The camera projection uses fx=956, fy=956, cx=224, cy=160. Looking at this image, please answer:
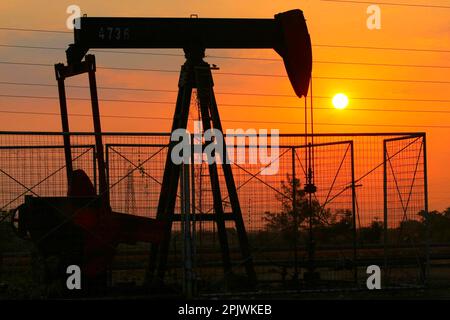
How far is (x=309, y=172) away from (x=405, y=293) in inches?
101

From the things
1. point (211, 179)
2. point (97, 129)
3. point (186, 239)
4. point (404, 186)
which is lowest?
point (186, 239)

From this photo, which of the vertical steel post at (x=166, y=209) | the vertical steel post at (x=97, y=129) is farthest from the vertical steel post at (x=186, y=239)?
the vertical steel post at (x=97, y=129)

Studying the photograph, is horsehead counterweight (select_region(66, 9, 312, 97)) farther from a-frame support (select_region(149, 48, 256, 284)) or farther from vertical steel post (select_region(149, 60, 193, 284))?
vertical steel post (select_region(149, 60, 193, 284))

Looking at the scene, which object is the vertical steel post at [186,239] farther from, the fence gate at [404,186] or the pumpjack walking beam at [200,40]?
the fence gate at [404,186]

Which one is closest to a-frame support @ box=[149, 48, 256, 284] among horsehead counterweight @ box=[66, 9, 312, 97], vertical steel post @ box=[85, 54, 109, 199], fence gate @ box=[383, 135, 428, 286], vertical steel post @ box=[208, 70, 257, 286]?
vertical steel post @ box=[208, 70, 257, 286]

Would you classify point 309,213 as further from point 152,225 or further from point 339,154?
point 152,225

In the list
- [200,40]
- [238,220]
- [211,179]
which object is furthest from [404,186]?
[200,40]

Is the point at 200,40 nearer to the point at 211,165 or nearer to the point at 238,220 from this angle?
the point at 211,165

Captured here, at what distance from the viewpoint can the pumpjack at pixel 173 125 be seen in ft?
47.0

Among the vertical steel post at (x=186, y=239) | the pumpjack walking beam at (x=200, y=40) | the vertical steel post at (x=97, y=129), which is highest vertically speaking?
the pumpjack walking beam at (x=200, y=40)

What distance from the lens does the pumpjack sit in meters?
14.3

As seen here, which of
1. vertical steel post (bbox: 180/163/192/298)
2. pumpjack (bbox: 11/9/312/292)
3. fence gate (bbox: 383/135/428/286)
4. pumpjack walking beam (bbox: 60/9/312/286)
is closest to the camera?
vertical steel post (bbox: 180/163/192/298)

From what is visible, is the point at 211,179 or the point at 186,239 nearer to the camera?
the point at 186,239

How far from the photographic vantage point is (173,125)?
1627 centimetres
